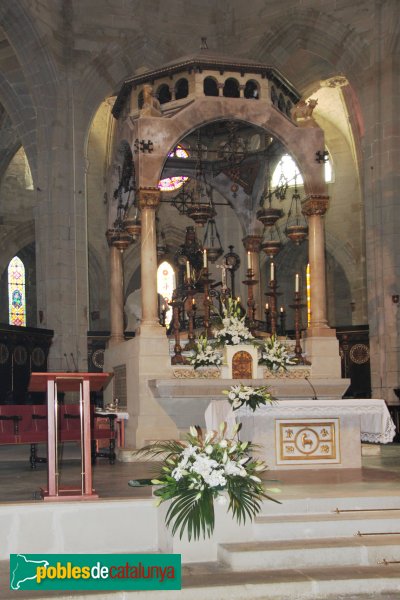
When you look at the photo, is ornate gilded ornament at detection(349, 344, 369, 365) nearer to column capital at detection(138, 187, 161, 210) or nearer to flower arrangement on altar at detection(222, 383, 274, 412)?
column capital at detection(138, 187, 161, 210)

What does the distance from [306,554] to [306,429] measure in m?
3.49

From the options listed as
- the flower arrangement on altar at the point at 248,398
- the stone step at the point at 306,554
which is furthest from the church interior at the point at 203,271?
the flower arrangement on altar at the point at 248,398

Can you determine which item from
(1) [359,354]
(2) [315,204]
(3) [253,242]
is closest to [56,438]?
(2) [315,204]

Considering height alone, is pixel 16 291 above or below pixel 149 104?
below

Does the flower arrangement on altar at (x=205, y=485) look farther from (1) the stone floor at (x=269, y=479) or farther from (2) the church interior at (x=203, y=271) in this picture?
(1) the stone floor at (x=269, y=479)

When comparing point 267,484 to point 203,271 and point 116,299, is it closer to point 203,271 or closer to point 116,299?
point 203,271

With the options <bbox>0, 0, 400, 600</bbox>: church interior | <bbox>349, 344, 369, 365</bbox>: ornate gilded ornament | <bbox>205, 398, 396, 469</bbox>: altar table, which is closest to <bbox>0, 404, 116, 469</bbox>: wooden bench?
<bbox>0, 0, 400, 600</bbox>: church interior

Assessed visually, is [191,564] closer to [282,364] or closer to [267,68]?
[282,364]

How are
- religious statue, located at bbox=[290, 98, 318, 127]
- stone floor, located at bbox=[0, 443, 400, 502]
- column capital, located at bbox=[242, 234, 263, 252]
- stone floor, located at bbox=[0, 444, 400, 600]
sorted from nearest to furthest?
stone floor, located at bbox=[0, 444, 400, 600] < stone floor, located at bbox=[0, 443, 400, 502] < religious statue, located at bbox=[290, 98, 318, 127] < column capital, located at bbox=[242, 234, 263, 252]

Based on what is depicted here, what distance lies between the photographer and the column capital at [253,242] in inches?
653

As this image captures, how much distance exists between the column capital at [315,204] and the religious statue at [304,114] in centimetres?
111

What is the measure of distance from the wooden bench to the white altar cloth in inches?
74.5

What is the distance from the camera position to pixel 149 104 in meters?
13.6

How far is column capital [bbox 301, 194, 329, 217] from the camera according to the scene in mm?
14078
